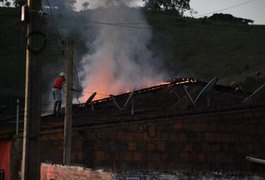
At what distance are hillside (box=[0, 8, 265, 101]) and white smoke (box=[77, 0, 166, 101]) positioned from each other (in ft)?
10.1

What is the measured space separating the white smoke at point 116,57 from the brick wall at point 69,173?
1965 centimetres

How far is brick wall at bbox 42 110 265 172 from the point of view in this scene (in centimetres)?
1845

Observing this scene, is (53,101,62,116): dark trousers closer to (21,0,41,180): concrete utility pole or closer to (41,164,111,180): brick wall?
(41,164,111,180): brick wall

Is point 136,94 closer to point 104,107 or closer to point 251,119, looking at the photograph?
point 104,107

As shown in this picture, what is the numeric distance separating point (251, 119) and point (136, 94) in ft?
19.2

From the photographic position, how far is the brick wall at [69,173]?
1077 cm

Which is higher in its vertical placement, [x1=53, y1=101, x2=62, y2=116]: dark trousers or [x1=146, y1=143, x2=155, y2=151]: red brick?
[x1=53, y1=101, x2=62, y2=116]: dark trousers

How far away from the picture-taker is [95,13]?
164 ft

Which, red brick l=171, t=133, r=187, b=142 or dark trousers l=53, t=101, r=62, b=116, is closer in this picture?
red brick l=171, t=133, r=187, b=142

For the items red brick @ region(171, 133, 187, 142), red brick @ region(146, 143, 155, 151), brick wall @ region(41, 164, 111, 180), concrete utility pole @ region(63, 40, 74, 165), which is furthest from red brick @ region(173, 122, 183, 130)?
brick wall @ region(41, 164, 111, 180)

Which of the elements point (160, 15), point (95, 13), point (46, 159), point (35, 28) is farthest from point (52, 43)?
point (35, 28)

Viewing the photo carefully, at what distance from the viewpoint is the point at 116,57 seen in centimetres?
4353

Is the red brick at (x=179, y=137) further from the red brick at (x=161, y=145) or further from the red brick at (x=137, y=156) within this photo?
the red brick at (x=137, y=156)

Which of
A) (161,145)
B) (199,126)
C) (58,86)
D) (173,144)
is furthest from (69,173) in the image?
(58,86)
